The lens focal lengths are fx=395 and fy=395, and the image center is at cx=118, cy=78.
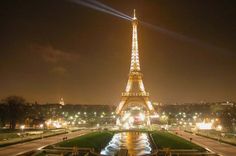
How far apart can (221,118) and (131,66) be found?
31.2 m

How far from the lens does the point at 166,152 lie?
34469mm

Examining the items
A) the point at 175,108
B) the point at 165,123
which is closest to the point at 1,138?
the point at 165,123

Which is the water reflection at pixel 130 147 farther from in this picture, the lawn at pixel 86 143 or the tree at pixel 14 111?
the tree at pixel 14 111

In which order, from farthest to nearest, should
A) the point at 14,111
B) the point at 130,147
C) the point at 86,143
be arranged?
1. the point at 14,111
2. the point at 130,147
3. the point at 86,143

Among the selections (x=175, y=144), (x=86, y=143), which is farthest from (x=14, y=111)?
(x=175, y=144)

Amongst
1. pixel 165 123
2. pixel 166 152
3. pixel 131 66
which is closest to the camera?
pixel 166 152

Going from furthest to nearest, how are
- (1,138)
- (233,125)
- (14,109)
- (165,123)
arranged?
(165,123) → (233,125) → (14,109) → (1,138)

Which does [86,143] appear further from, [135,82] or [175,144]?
[135,82]

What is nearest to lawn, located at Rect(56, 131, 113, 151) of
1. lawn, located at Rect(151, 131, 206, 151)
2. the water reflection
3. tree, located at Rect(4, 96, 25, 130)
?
the water reflection

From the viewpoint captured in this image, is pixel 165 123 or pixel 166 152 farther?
pixel 165 123

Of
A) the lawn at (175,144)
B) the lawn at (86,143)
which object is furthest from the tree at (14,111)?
the lawn at (175,144)

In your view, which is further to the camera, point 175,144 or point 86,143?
point 86,143

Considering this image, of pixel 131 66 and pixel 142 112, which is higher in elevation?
pixel 131 66

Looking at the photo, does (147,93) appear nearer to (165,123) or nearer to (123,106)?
(123,106)
